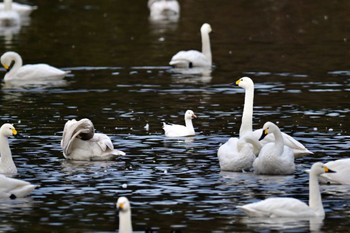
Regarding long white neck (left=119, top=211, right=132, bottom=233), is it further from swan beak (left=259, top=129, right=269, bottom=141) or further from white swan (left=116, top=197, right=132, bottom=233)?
swan beak (left=259, top=129, right=269, bottom=141)

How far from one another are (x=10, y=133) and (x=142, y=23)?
92.8ft

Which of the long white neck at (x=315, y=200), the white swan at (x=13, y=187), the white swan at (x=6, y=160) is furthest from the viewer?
the white swan at (x=6, y=160)

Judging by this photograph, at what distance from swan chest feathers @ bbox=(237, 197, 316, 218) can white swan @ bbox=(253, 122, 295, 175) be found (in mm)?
2978

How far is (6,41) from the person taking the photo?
4188cm

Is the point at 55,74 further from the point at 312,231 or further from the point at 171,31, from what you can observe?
the point at 312,231

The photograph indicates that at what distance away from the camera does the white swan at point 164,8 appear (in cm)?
4984

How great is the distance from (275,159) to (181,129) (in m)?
4.33

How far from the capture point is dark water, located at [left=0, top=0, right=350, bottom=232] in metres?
16.6

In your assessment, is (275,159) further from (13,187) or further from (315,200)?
(13,187)

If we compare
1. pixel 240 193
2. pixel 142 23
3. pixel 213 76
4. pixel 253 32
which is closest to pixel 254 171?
pixel 240 193

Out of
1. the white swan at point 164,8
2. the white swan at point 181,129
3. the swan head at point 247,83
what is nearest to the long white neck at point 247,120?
the swan head at point 247,83

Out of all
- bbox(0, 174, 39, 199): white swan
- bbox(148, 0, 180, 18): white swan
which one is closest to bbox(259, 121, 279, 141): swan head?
bbox(0, 174, 39, 199): white swan

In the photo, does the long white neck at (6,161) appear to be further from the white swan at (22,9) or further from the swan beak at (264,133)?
the white swan at (22,9)

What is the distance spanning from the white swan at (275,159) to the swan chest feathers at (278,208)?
2.98 meters
